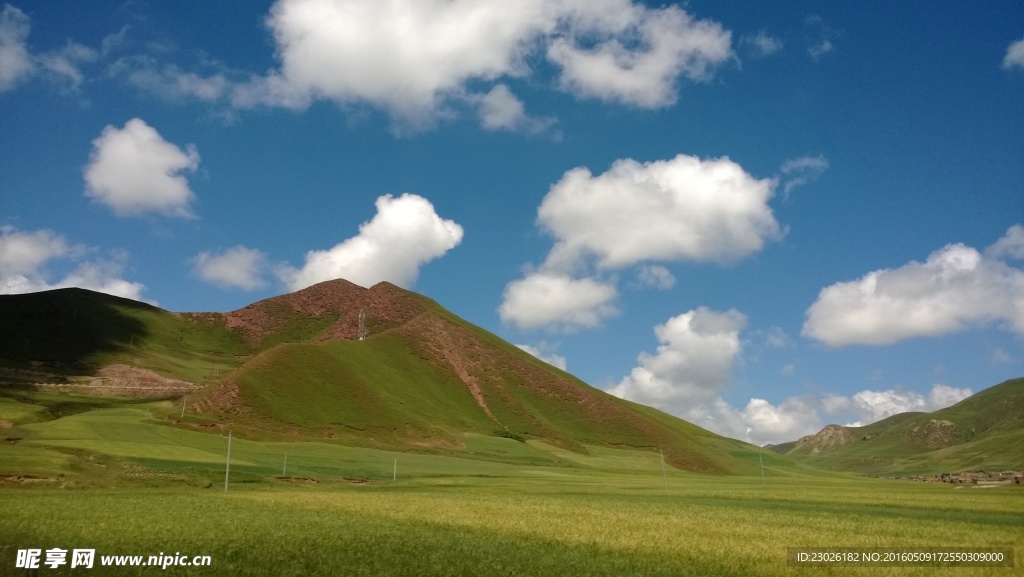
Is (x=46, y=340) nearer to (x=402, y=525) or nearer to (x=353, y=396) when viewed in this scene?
(x=353, y=396)

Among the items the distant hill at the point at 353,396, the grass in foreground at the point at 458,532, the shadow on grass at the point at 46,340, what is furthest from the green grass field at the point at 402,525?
the shadow on grass at the point at 46,340

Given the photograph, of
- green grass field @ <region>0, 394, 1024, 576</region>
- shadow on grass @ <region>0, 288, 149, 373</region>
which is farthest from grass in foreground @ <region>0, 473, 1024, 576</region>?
shadow on grass @ <region>0, 288, 149, 373</region>

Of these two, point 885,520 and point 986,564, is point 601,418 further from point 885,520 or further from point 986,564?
point 986,564

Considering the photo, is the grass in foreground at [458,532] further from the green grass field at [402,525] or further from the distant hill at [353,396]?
the distant hill at [353,396]

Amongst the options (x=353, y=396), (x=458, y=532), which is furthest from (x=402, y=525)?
(x=353, y=396)

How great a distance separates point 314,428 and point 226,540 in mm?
101793

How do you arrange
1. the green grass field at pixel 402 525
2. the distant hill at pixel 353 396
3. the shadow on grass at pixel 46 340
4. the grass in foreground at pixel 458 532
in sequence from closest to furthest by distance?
the grass in foreground at pixel 458 532 → the green grass field at pixel 402 525 → the distant hill at pixel 353 396 → the shadow on grass at pixel 46 340

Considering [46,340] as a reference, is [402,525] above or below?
below

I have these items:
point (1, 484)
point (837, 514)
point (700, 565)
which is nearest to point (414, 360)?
point (1, 484)

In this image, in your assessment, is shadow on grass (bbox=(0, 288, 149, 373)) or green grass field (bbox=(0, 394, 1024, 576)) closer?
green grass field (bbox=(0, 394, 1024, 576))

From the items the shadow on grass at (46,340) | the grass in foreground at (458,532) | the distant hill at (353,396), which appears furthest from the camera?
the shadow on grass at (46,340)

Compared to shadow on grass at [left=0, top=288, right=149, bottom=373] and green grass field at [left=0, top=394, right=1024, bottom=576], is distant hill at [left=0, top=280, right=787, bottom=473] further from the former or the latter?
green grass field at [left=0, top=394, right=1024, bottom=576]

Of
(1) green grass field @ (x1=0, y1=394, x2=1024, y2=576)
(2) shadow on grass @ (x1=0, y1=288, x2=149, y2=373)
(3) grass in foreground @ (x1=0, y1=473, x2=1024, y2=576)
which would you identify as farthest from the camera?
(2) shadow on grass @ (x1=0, y1=288, x2=149, y2=373)

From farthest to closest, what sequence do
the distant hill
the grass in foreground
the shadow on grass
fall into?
the shadow on grass, the distant hill, the grass in foreground
